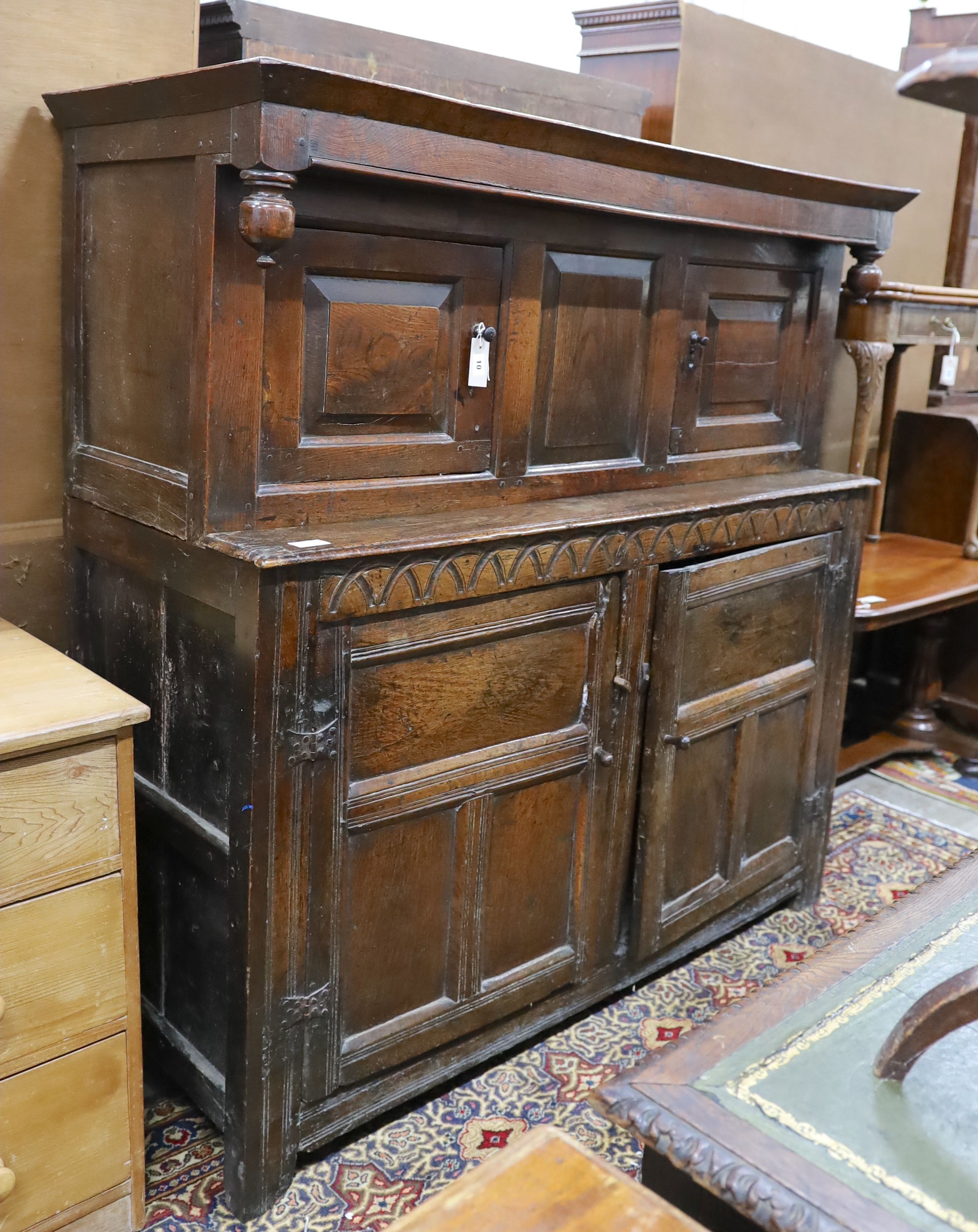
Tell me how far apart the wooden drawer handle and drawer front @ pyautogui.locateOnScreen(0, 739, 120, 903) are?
1.36 feet

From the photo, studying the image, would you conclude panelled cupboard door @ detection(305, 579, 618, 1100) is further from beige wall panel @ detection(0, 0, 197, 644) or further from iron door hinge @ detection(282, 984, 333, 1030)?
beige wall panel @ detection(0, 0, 197, 644)

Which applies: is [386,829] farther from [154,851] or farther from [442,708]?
[154,851]

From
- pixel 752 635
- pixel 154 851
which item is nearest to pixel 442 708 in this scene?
pixel 154 851

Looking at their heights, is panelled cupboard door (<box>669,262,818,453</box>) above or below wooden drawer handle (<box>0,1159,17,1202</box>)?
above

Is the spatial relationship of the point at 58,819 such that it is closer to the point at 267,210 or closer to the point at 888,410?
the point at 267,210

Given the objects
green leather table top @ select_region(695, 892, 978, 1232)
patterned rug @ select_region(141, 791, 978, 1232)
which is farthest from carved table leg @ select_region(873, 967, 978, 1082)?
patterned rug @ select_region(141, 791, 978, 1232)

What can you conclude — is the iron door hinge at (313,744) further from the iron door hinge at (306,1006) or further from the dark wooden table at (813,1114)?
the dark wooden table at (813,1114)

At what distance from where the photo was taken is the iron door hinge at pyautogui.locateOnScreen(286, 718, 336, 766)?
195cm

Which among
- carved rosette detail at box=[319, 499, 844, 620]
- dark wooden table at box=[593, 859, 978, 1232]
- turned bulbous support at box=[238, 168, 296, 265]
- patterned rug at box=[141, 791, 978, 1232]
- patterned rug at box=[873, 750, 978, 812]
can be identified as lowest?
patterned rug at box=[141, 791, 978, 1232]

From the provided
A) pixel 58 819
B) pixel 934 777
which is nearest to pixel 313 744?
pixel 58 819

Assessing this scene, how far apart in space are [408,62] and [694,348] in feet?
2.81

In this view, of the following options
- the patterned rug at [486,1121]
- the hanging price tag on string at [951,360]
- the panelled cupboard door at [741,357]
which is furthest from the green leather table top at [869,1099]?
the hanging price tag on string at [951,360]

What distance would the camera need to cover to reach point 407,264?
2072mm

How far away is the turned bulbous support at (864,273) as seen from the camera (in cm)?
308
